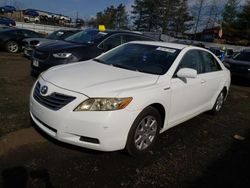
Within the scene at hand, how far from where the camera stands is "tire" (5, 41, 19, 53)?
13.6m

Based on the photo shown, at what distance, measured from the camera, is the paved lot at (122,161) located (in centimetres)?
315

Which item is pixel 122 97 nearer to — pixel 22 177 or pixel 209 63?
pixel 22 177

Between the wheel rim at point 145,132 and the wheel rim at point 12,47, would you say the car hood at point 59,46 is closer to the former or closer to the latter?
the wheel rim at point 145,132

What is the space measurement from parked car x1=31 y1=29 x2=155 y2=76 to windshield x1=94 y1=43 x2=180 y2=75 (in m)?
2.18

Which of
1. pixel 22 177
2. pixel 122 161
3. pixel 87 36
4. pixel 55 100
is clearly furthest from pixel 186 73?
pixel 87 36

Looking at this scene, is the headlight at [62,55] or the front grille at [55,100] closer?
the front grille at [55,100]

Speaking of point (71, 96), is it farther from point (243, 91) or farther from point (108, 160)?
point (243, 91)

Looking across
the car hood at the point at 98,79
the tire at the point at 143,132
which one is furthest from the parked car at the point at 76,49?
the tire at the point at 143,132

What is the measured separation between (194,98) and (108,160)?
6.30 feet

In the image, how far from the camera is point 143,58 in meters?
4.58

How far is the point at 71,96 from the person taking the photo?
3326 millimetres

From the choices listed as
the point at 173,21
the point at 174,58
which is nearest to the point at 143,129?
the point at 174,58

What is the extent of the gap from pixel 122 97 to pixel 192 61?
1.98 meters

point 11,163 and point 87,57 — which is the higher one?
point 87,57
